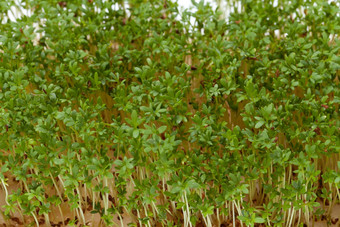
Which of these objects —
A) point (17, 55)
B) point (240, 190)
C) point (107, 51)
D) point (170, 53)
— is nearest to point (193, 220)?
point (240, 190)

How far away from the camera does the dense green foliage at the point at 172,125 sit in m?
2.37

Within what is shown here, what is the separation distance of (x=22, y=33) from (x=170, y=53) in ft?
2.99

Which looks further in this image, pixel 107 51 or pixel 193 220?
pixel 107 51

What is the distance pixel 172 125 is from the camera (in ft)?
8.30

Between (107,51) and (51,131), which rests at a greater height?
(107,51)

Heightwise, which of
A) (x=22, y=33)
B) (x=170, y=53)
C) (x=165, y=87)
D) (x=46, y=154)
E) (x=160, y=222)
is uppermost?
(x=22, y=33)

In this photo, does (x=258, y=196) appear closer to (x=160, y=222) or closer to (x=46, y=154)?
(x=160, y=222)

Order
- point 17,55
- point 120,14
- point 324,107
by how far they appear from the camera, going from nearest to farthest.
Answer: point 324,107 → point 17,55 → point 120,14

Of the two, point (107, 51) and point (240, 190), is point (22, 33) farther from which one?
point (240, 190)

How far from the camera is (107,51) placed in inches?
121

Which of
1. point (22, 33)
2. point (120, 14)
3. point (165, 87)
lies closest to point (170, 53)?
point (165, 87)

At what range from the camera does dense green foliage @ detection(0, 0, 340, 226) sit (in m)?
2.37

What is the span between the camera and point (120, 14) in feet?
11.0

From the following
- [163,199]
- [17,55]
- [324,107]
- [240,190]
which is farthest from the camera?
[17,55]
